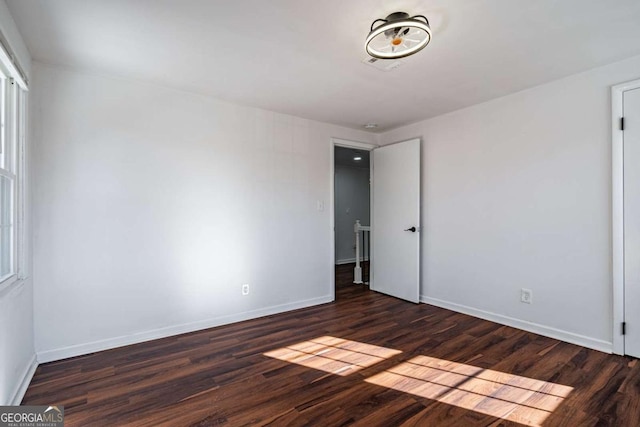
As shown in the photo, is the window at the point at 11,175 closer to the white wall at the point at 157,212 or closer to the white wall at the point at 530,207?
the white wall at the point at 157,212

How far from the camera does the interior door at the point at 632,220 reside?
2.38 meters

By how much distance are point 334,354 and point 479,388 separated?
3.52 ft

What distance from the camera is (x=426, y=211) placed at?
13.0 feet

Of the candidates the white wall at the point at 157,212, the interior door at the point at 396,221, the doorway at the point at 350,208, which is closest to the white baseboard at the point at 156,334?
the white wall at the point at 157,212

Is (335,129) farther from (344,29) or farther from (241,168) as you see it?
(344,29)

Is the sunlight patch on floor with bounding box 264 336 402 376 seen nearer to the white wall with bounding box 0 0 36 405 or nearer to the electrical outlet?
the electrical outlet

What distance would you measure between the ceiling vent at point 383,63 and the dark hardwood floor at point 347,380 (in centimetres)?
236

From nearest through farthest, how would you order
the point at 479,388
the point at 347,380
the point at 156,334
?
the point at 479,388
the point at 347,380
the point at 156,334

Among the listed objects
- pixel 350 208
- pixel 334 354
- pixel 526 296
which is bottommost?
pixel 334 354

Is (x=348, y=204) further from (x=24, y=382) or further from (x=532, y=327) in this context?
(x=24, y=382)

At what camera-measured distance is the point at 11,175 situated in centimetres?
198

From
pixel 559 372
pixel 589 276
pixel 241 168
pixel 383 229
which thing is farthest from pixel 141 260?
pixel 589 276

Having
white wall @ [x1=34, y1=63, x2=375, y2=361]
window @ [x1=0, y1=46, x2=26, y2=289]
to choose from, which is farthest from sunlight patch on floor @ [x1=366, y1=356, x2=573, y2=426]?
window @ [x1=0, y1=46, x2=26, y2=289]

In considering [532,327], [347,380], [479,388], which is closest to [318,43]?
[347,380]
